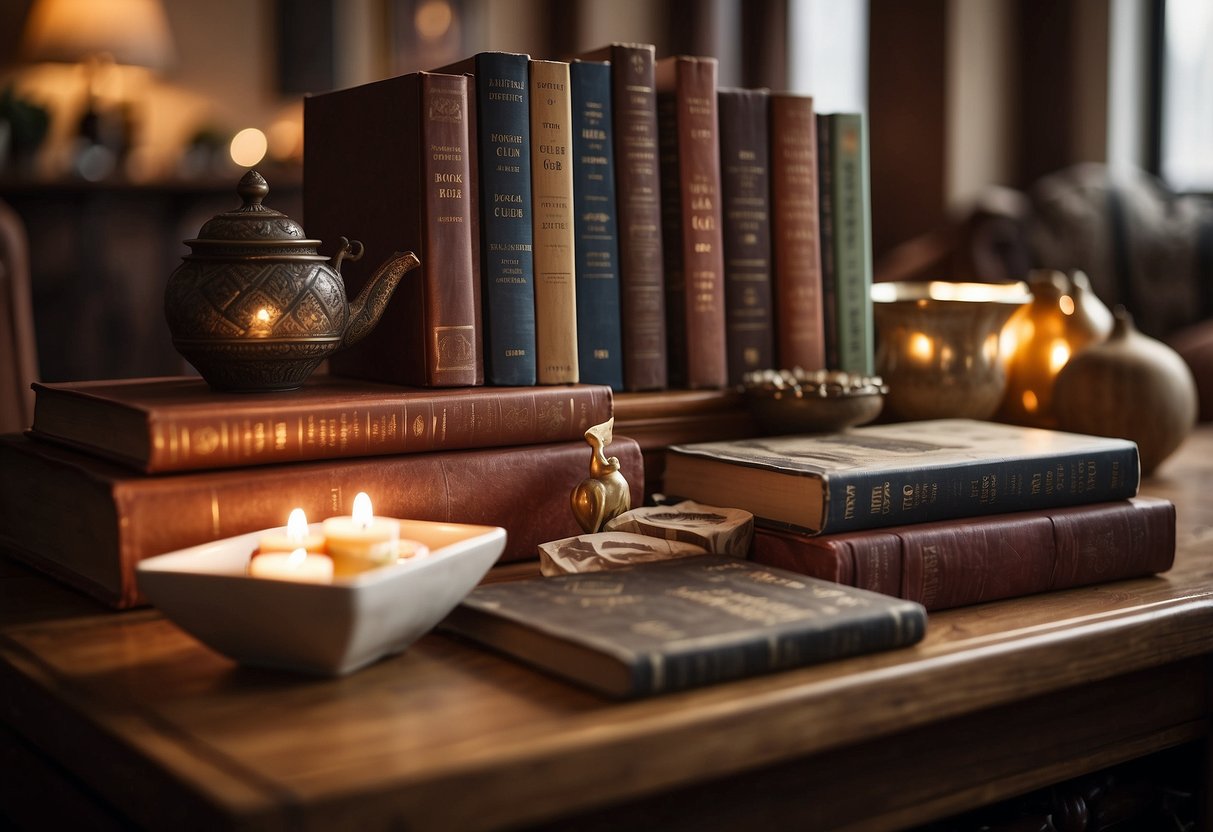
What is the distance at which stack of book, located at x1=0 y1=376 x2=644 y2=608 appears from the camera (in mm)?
698

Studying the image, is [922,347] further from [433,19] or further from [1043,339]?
[433,19]

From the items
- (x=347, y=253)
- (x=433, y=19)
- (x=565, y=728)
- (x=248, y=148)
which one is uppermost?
(x=433, y=19)

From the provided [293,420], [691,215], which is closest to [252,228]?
[293,420]

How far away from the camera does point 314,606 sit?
542 millimetres

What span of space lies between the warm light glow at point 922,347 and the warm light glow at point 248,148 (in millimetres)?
3791

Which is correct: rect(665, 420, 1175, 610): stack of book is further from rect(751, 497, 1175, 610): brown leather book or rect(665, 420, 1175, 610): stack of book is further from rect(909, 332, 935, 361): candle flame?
rect(909, 332, 935, 361): candle flame

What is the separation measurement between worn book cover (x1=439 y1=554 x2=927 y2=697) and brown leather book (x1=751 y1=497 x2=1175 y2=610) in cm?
6

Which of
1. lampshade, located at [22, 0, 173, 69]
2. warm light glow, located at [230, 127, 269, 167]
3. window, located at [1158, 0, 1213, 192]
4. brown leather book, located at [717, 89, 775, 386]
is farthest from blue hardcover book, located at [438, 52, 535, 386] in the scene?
warm light glow, located at [230, 127, 269, 167]

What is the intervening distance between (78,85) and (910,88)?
2.98m

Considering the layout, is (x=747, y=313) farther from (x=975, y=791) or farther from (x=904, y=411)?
(x=975, y=791)

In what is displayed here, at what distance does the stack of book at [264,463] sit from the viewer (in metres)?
0.70

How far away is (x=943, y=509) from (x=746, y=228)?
367mm

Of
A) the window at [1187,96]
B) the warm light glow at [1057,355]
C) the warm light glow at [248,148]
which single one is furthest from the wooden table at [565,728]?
the warm light glow at [248,148]

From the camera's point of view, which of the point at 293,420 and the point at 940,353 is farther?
the point at 940,353
